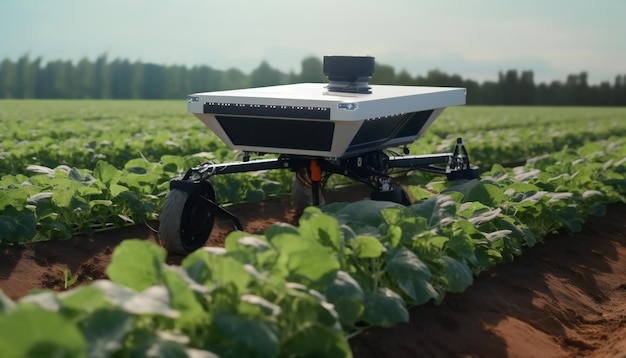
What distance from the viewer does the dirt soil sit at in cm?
500

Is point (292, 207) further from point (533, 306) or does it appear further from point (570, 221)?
point (533, 306)

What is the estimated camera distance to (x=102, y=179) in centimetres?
799

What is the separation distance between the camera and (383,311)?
460 cm

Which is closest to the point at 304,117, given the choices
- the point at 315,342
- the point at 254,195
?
the point at 254,195

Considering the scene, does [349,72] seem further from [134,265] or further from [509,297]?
[134,265]

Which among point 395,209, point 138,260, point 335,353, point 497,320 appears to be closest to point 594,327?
point 497,320

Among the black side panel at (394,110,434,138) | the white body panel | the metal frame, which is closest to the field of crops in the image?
the metal frame

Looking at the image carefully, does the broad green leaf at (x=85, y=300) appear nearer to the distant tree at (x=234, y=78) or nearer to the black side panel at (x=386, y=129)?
the black side panel at (x=386, y=129)

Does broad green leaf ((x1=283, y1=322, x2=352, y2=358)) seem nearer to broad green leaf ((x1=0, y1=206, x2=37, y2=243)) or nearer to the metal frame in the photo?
the metal frame

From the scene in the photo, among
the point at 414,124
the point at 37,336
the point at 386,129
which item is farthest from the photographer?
the point at 414,124

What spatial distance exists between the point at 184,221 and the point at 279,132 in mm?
963

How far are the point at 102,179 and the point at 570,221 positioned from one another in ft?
12.9

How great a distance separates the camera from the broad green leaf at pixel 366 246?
4691 mm

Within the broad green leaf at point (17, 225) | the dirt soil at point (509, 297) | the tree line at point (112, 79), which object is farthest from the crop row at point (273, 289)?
Answer: the tree line at point (112, 79)
